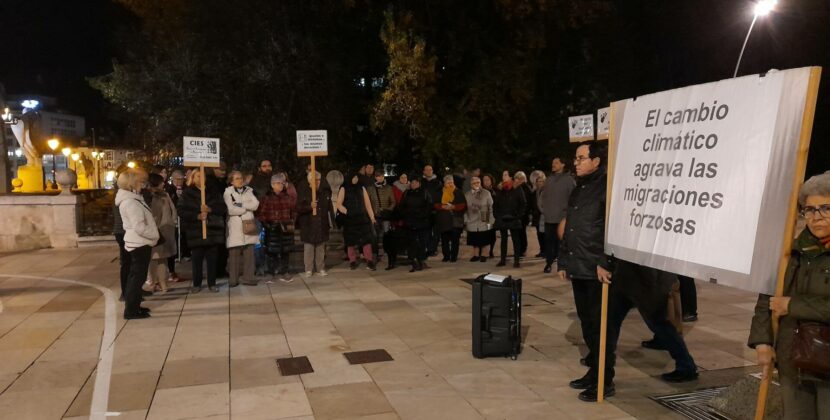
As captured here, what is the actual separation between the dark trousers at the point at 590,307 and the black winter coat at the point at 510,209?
629 cm

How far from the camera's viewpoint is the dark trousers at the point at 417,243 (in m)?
11.4

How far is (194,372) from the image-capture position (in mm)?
5699

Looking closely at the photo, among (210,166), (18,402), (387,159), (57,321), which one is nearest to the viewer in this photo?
(18,402)

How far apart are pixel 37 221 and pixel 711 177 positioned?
52.3 ft

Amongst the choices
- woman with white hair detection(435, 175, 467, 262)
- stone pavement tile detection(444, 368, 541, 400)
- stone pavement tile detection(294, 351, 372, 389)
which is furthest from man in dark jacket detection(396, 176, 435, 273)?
stone pavement tile detection(444, 368, 541, 400)

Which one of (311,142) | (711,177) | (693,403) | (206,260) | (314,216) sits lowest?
(693,403)

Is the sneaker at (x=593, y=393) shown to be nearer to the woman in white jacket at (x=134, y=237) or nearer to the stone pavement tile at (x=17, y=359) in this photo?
the stone pavement tile at (x=17, y=359)

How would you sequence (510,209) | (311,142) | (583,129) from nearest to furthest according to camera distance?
(583,129) → (311,142) → (510,209)

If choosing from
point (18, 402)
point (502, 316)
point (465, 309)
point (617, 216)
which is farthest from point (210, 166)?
point (617, 216)

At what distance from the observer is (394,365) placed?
19.1 feet

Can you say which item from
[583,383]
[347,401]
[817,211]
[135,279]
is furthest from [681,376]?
[135,279]

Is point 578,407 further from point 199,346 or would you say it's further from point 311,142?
point 311,142

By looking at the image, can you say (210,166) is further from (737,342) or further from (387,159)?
(387,159)

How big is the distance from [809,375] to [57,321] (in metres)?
8.03
